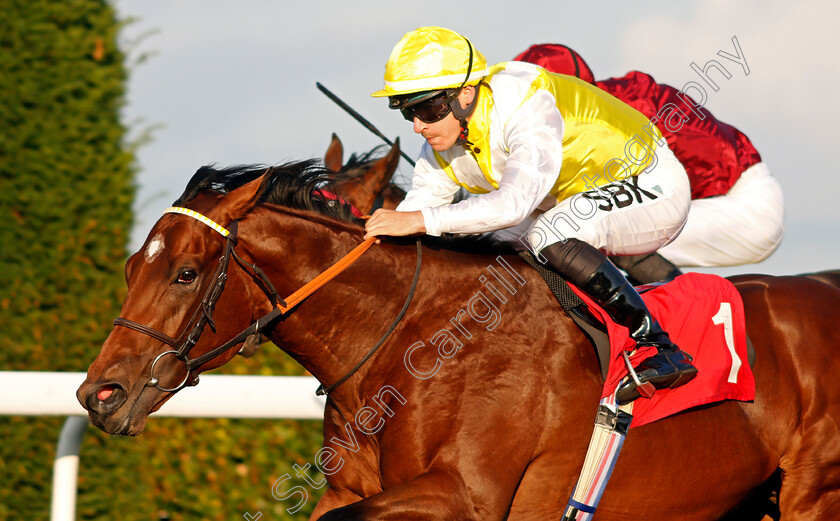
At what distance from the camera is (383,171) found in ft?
13.2

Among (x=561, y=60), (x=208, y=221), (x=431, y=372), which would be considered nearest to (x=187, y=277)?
(x=208, y=221)

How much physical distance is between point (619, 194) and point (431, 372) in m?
0.92

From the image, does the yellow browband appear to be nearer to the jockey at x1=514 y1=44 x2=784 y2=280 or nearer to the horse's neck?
the horse's neck

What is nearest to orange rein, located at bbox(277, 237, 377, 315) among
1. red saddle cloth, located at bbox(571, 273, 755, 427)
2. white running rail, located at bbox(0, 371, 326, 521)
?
red saddle cloth, located at bbox(571, 273, 755, 427)

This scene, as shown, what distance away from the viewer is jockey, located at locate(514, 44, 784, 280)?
377 centimetres

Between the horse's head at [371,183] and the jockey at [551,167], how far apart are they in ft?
1.76

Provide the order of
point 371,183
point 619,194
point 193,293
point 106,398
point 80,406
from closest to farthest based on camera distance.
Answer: point 106,398, point 193,293, point 619,194, point 80,406, point 371,183

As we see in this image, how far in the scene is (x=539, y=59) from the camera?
3893mm

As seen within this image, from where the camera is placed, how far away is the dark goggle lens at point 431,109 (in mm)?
2814

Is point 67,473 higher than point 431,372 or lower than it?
lower

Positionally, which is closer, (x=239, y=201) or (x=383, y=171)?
(x=239, y=201)

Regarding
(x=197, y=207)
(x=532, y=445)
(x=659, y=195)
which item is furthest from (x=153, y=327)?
(x=659, y=195)

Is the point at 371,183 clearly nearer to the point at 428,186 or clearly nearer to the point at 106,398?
the point at 428,186

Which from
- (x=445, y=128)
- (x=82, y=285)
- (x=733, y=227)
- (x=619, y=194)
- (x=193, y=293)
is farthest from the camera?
(x=82, y=285)
